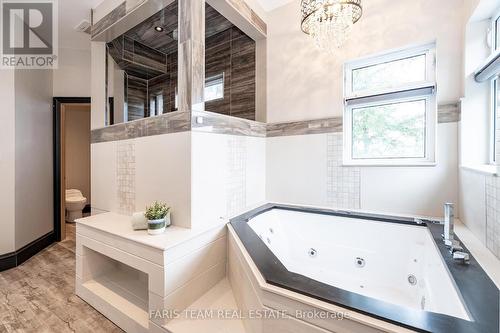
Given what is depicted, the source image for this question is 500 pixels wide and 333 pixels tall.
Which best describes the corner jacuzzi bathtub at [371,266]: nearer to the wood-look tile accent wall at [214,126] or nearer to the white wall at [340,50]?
the wood-look tile accent wall at [214,126]

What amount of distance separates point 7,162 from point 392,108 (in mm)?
3941

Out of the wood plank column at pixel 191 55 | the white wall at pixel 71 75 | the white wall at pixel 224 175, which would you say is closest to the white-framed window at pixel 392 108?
the white wall at pixel 224 175

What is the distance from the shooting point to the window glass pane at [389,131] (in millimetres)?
1968

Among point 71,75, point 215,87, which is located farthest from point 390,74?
point 71,75

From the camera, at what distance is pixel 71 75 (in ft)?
9.95

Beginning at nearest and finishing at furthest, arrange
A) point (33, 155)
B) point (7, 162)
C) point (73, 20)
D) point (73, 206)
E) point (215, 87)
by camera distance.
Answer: point (7, 162)
point (73, 20)
point (33, 155)
point (215, 87)
point (73, 206)

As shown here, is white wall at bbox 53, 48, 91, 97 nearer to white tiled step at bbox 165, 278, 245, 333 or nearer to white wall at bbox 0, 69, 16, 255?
white wall at bbox 0, 69, 16, 255

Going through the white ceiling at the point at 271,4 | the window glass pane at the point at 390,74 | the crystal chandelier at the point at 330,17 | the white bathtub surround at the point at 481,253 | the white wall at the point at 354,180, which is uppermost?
the white ceiling at the point at 271,4

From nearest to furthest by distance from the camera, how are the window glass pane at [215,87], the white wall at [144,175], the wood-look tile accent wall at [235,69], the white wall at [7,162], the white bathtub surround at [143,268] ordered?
the white bathtub surround at [143,268] → the white wall at [144,175] → the white wall at [7,162] → the wood-look tile accent wall at [235,69] → the window glass pane at [215,87]

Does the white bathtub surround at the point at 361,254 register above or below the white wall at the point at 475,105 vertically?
below

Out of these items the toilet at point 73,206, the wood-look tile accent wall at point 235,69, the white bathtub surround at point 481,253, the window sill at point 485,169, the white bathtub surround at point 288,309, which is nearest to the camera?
the white bathtub surround at point 288,309

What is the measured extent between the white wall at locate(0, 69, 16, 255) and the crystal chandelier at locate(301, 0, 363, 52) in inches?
119

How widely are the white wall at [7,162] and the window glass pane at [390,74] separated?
11.7 ft

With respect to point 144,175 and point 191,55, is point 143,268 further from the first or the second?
point 191,55
